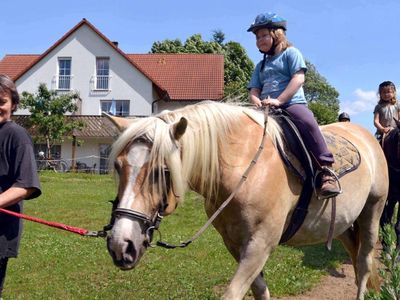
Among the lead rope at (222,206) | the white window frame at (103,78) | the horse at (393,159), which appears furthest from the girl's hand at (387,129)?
the white window frame at (103,78)

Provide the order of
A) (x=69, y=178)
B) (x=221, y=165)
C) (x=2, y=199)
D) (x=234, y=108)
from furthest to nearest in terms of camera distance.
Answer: (x=69, y=178), (x=234, y=108), (x=221, y=165), (x=2, y=199)

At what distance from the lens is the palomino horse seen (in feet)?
8.73

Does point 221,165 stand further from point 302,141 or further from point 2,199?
point 2,199

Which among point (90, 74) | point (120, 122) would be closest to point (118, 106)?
point (90, 74)

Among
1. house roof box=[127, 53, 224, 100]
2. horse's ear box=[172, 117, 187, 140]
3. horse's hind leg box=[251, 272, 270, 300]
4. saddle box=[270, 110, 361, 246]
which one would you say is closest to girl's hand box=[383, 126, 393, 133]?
saddle box=[270, 110, 361, 246]

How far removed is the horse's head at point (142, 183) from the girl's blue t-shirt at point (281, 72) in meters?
1.27

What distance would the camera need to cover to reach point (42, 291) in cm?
560

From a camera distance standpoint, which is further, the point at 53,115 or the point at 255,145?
the point at 53,115

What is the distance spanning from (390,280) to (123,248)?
133cm

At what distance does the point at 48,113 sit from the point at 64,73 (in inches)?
259

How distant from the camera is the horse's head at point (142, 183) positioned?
2.54 m

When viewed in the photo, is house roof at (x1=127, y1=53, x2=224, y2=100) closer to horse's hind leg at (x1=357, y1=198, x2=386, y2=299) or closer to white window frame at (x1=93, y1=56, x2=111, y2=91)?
white window frame at (x1=93, y1=56, x2=111, y2=91)

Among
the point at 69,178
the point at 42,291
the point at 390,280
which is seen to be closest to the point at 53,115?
the point at 69,178

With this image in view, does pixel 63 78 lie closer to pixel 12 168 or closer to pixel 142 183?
pixel 12 168
